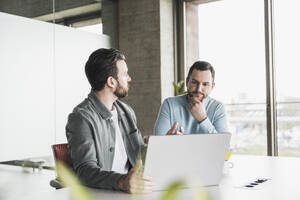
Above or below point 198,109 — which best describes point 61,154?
below

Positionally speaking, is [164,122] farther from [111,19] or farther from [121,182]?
[111,19]

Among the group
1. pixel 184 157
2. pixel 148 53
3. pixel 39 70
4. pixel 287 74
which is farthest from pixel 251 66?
pixel 184 157

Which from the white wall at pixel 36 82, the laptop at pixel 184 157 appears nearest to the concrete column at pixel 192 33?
the white wall at pixel 36 82

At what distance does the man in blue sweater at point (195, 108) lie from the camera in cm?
252

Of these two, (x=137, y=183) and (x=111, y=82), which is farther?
(x=111, y=82)

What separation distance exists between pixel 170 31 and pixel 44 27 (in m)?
1.82

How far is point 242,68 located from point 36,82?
2467 millimetres

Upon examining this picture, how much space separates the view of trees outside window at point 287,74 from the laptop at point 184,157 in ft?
9.99

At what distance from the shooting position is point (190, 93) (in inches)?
102

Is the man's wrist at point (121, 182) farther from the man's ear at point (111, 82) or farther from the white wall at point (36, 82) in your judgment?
the white wall at point (36, 82)

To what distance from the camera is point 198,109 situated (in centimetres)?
248

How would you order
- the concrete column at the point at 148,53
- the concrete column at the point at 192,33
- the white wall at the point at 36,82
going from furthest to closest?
the concrete column at the point at 192,33, the concrete column at the point at 148,53, the white wall at the point at 36,82

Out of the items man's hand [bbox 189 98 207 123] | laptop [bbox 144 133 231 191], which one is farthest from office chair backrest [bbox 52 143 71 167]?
man's hand [bbox 189 98 207 123]

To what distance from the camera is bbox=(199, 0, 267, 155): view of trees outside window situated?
427 centimetres
